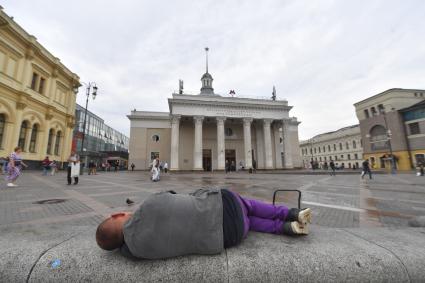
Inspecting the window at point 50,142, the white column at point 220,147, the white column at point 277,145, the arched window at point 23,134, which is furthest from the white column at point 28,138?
the white column at point 277,145

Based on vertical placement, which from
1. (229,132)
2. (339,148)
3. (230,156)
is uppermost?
(229,132)

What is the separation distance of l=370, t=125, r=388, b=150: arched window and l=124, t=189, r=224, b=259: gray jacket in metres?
45.9

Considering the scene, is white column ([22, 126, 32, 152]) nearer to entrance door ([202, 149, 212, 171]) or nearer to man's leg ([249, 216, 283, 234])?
entrance door ([202, 149, 212, 171])

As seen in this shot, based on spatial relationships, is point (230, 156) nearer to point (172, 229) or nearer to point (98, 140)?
point (172, 229)

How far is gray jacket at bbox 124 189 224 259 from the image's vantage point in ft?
4.69

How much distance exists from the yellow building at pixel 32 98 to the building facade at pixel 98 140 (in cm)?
921

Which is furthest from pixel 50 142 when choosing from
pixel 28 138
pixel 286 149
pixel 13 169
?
pixel 286 149

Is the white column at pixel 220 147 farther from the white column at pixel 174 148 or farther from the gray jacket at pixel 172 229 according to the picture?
the gray jacket at pixel 172 229

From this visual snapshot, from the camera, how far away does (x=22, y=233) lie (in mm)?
1978

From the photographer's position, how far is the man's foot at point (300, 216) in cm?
193

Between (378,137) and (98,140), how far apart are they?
6966 centimetres

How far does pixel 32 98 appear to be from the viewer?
20.2 meters

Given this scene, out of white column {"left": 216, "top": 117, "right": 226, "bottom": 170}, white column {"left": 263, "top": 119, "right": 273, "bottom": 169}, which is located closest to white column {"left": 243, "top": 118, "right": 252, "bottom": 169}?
white column {"left": 263, "top": 119, "right": 273, "bottom": 169}

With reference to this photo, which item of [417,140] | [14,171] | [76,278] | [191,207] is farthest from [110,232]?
[417,140]
